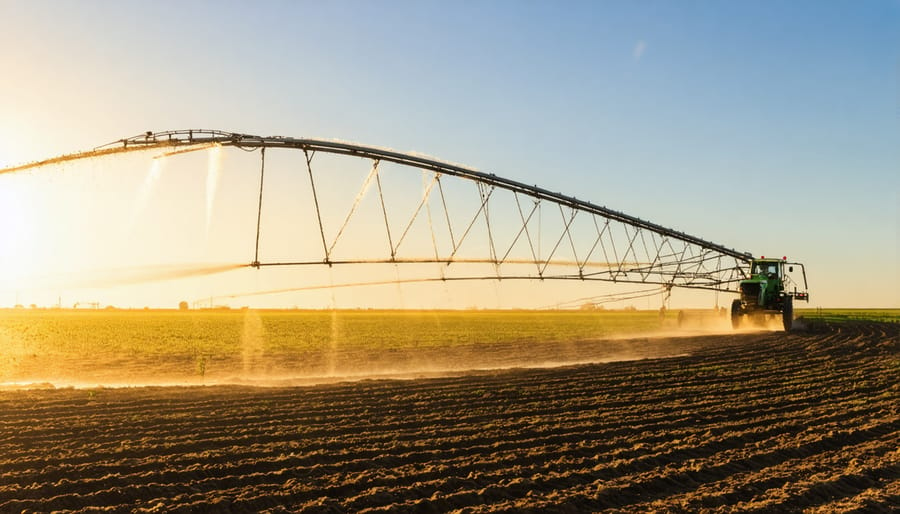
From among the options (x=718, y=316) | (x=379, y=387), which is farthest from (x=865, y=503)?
(x=718, y=316)

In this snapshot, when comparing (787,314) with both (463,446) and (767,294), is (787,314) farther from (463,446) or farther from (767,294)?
(463,446)

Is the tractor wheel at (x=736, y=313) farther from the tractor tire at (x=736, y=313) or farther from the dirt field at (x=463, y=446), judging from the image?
the dirt field at (x=463, y=446)

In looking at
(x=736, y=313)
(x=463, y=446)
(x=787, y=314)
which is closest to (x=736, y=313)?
(x=736, y=313)

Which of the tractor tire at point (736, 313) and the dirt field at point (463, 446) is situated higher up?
the tractor tire at point (736, 313)

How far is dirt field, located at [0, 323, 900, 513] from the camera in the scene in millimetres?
8883

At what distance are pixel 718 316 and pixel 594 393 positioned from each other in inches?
1412

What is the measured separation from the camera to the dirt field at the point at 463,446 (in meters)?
8.88

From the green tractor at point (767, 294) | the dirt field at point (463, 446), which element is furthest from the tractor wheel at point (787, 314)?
the dirt field at point (463, 446)

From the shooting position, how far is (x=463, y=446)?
11.6 m

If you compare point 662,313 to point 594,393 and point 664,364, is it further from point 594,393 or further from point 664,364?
point 594,393

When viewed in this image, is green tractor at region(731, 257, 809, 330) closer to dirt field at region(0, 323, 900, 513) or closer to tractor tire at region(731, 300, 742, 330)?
tractor tire at region(731, 300, 742, 330)

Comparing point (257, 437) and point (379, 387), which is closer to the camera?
point (257, 437)

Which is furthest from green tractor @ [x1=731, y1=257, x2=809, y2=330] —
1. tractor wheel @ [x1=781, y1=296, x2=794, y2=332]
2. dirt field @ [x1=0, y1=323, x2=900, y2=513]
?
dirt field @ [x1=0, y1=323, x2=900, y2=513]

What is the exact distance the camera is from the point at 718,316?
5059 cm
